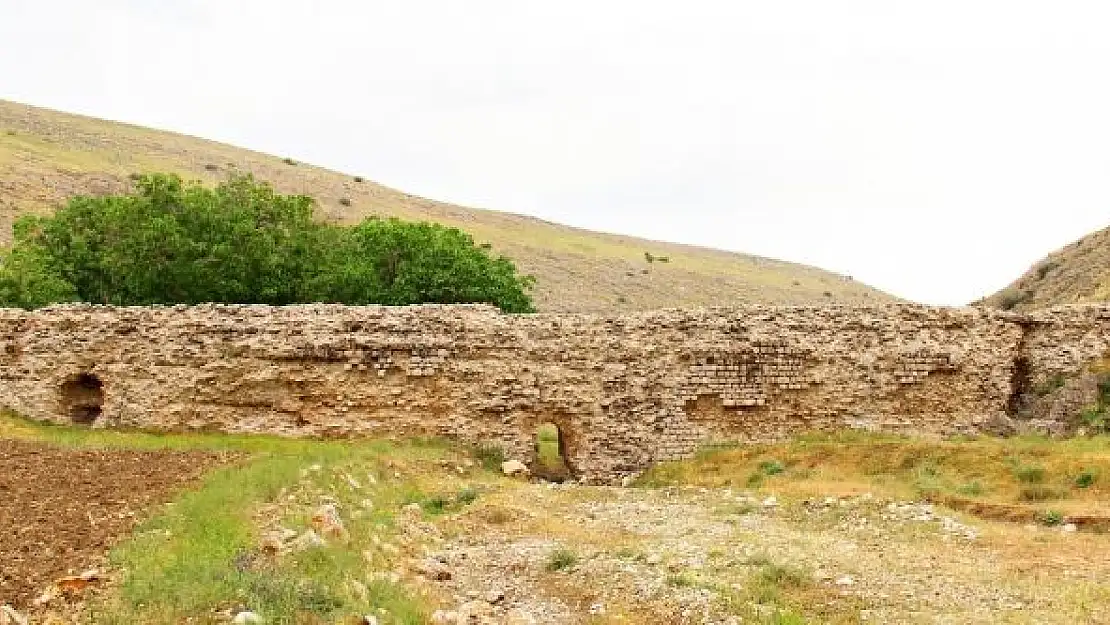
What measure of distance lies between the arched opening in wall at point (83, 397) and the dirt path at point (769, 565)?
11.9m

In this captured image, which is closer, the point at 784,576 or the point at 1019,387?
the point at 784,576

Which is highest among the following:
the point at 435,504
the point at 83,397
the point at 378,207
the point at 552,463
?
the point at 378,207

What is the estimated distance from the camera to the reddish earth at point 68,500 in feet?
33.3

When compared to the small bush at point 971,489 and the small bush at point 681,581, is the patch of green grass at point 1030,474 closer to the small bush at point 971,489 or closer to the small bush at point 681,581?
the small bush at point 971,489

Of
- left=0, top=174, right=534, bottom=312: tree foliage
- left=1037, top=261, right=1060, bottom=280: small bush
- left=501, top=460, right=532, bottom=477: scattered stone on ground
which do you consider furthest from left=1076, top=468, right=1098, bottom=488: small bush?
left=1037, top=261, right=1060, bottom=280: small bush

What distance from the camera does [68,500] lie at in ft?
43.9

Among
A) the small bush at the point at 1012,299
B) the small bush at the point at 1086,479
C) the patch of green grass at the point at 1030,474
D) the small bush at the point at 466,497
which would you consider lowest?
the small bush at the point at 466,497

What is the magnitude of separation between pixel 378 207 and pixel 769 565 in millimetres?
66834

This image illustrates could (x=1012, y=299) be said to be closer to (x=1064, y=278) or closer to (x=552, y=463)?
(x=1064, y=278)

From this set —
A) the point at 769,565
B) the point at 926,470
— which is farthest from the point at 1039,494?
the point at 769,565

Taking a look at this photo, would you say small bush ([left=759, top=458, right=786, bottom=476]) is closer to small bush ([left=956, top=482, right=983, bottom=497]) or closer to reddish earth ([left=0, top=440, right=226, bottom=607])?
small bush ([left=956, top=482, right=983, bottom=497])

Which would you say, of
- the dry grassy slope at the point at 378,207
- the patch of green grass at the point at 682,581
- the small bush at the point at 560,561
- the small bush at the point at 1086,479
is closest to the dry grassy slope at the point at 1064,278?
the small bush at the point at 1086,479

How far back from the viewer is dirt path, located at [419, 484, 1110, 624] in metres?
10.6

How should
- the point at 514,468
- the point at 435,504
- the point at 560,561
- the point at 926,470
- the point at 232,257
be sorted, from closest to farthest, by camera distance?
1. the point at 560,561
2. the point at 435,504
3. the point at 926,470
4. the point at 514,468
5. the point at 232,257
